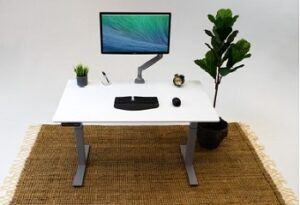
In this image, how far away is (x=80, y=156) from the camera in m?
2.82

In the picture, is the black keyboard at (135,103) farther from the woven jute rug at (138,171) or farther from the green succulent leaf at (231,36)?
the green succulent leaf at (231,36)

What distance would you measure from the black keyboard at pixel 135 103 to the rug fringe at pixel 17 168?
0.96 meters

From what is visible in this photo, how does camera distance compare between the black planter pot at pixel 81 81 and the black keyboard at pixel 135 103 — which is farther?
the black planter pot at pixel 81 81

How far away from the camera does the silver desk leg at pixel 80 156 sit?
2666 mm

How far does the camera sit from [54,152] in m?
3.05

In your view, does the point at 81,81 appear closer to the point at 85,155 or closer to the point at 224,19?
the point at 85,155

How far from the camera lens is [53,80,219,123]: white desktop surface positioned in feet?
7.96

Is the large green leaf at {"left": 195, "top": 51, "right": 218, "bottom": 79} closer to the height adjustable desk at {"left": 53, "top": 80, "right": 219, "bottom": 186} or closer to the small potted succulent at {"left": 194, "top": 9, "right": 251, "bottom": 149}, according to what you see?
the small potted succulent at {"left": 194, "top": 9, "right": 251, "bottom": 149}

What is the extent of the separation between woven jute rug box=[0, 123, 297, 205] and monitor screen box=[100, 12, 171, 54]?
89 cm

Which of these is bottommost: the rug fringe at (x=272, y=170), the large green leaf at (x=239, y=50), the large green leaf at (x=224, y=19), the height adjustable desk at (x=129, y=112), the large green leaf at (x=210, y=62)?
the rug fringe at (x=272, y=170)

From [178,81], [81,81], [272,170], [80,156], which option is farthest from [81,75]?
[272,170]

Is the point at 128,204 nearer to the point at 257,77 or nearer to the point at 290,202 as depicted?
the point at 290,202

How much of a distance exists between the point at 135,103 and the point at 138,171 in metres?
0.61

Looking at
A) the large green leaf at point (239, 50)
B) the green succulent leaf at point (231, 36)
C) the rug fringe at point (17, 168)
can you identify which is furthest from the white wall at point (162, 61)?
the green succulent leaf at point (231, 36)
